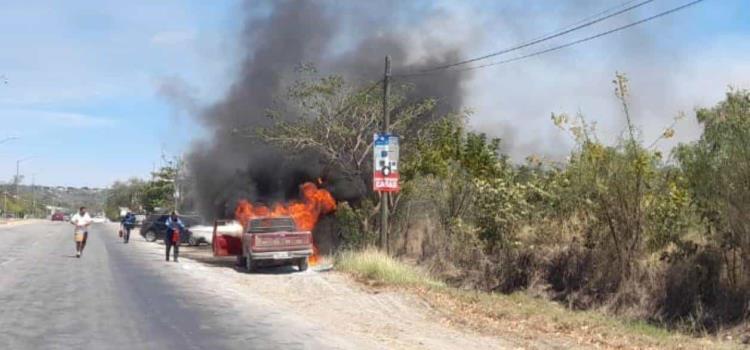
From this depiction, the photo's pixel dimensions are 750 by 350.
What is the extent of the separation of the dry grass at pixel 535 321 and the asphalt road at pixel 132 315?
113 inches

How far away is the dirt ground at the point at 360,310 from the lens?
35.7ft

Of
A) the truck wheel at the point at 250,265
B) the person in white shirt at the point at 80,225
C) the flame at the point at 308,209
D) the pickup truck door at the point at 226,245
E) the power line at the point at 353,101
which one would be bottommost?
the truck wheel at the point at 250,265

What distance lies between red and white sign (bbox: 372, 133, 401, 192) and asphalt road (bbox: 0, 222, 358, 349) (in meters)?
5.02

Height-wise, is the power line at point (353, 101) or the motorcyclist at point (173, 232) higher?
the power line at point (353, 101)

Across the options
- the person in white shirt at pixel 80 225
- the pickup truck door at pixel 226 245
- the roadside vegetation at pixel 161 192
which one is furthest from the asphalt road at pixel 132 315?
the roadside vegetation at pixel 161 192

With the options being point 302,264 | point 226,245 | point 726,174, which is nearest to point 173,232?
point 226,245

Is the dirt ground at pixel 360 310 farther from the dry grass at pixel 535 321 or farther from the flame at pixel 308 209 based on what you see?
the flame at pixel 308 209

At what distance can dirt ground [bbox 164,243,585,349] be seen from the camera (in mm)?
10875

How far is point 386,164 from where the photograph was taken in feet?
68.5

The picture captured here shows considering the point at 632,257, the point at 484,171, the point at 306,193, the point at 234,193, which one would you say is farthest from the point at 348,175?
the point at 632,257

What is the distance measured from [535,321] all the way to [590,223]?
510cm

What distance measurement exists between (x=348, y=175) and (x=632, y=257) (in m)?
14.9

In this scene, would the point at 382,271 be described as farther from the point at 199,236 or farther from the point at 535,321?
the point at 199,236

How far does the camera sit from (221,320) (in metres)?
12.0
